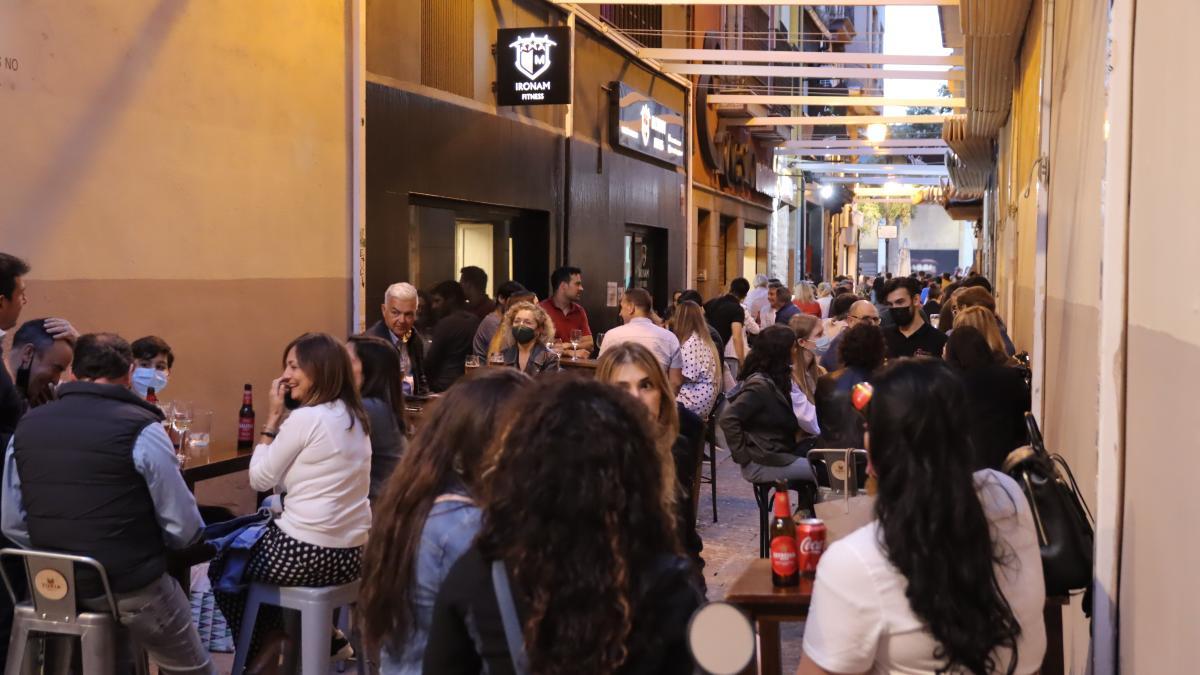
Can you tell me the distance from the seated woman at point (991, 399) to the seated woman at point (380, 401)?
2908mm

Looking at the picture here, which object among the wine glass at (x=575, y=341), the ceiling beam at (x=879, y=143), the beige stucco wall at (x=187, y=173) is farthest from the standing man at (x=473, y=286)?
the ceiling beam at (x=879, y=143)

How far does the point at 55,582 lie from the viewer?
15.1ft

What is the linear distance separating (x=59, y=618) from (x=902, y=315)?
682cm

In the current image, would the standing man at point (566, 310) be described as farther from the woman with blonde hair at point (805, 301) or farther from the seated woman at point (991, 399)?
the seated woman at point (991, 399)

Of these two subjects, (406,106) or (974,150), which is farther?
(974,150)

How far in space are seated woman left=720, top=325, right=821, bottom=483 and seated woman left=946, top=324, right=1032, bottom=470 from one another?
44.3 inches

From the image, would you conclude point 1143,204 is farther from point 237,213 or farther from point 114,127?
point 237,213

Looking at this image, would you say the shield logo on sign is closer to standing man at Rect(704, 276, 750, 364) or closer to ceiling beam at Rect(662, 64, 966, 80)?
standing man at Rect(704, 276, 750, 364)

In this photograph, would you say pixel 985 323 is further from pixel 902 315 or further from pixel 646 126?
pixel 646 126

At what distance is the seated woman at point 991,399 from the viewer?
6.47 meters

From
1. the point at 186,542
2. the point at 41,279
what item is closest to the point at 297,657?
the point at 186,542

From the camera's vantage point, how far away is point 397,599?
9.83ft

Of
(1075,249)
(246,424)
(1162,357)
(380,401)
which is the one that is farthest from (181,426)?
(1162,357)

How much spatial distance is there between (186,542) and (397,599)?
6.73ft
